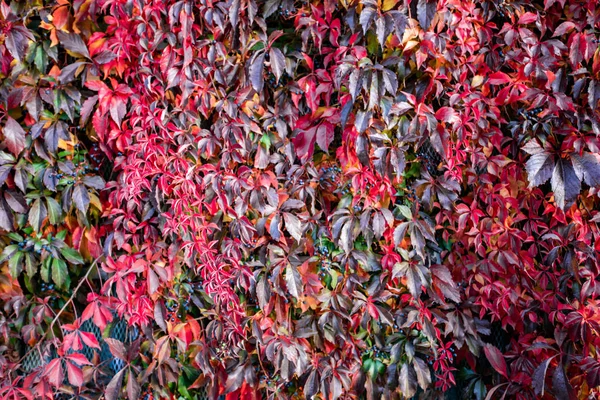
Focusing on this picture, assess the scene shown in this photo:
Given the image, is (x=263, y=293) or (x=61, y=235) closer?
(x=263, y=293)

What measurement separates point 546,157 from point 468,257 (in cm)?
39

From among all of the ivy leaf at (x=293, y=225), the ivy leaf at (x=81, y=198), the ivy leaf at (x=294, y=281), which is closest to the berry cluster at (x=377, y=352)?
the ivy leaf at (x=294, y=281)

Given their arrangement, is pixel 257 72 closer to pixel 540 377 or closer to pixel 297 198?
pixel 297 198

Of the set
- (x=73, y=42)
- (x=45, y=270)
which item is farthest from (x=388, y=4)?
(x=45, y=270)

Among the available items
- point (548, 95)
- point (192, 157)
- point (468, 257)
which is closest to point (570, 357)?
point (468, 257)

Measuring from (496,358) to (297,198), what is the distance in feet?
2.68

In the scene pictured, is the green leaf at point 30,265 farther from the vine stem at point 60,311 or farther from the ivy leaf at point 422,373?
the ivy leaf at point 422,373

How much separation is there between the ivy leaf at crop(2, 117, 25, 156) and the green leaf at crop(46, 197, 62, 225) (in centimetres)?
18

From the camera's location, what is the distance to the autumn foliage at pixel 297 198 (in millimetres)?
1593

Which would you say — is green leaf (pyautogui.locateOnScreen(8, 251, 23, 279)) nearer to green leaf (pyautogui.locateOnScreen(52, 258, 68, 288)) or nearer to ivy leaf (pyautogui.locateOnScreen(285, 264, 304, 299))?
green leaf (pyautogui.locateOnScreen(52, 258, 68, 288))

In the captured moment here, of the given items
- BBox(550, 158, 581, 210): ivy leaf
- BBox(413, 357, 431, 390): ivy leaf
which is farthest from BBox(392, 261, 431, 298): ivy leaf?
BBox(550, 158, 581, 210): ivy leaf

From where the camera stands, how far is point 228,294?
1602 mm

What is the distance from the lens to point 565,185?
1.57m

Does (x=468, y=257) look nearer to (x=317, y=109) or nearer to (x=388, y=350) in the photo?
(x=388, y=350)
